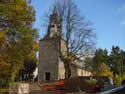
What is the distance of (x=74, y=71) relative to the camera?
85.1 meters

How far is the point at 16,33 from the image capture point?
1560 inches

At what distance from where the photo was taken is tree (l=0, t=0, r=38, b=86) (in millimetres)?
36062

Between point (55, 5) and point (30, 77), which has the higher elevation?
point (55, 5)

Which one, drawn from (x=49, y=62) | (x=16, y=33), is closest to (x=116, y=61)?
(x=49, y=62)

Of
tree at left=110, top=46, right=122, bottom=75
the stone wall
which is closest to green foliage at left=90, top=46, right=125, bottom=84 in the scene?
tree at left=110, top=46, right=122, bottom=75

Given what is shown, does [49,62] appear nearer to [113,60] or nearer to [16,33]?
[16,33]

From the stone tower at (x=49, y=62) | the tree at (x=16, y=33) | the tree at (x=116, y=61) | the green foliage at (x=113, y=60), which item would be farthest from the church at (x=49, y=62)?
the tree at (x=116, y=61)

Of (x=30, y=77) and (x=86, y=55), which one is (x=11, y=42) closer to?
(x=86, y=55)

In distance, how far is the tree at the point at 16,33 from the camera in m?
36.1


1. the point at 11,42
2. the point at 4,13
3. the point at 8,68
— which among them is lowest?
the point at 8,68

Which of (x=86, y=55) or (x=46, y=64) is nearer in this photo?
(x=86, y=55)

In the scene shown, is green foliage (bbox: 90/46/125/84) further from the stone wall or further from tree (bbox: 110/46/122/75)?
the stone wall

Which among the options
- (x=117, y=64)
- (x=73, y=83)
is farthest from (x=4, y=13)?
(x=117, y=64)

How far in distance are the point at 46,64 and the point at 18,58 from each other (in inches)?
1454
